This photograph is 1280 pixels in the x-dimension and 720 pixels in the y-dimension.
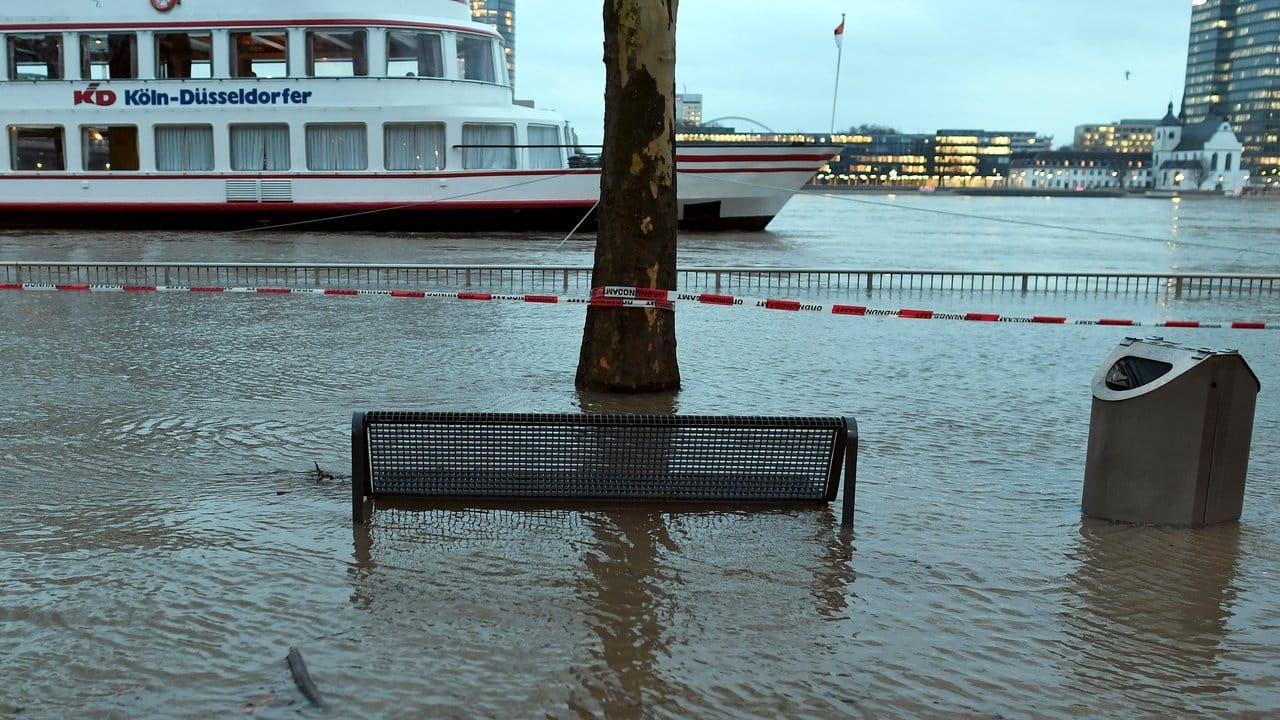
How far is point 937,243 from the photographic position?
123 feet

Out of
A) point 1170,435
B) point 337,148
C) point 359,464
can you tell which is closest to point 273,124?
point 337,148

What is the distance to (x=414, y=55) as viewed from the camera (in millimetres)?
28688

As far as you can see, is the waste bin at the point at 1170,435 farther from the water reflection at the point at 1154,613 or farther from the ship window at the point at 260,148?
the ship window at the point at 260,148

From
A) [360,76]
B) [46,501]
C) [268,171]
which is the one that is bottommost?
[46,501]

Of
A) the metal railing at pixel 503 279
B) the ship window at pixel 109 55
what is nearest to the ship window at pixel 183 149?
the ship window at pixel 109 55


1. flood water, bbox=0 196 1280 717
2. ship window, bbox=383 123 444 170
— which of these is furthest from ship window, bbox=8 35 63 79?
flood water, bbox=0 196 1280 717

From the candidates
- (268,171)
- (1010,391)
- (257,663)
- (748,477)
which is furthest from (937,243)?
(257,663)

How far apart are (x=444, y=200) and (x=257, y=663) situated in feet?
83.7

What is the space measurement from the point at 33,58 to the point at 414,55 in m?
9.86

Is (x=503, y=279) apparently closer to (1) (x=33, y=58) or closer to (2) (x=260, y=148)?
(2) (x=260, y=148)

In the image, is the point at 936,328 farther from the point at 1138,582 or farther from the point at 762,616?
the point at 762,616

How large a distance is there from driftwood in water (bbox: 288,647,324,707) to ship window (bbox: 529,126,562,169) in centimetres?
2578

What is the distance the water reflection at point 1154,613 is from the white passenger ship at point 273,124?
2397cm

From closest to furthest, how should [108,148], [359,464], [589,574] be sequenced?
1. [589,574]
2. [359,464]
3. [108,148]
